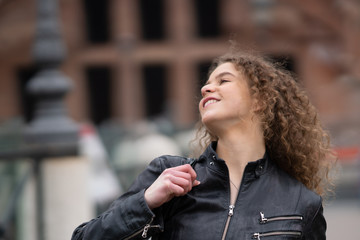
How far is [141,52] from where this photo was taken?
4069 centimetres

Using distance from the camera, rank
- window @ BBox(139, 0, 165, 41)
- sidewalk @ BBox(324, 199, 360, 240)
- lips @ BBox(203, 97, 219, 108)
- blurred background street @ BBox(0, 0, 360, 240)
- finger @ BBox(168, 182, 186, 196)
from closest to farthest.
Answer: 1. finger @ BBox(168, 182, 186, 196)
2. lips @ BBox(203, 97, 219, 108)
3. blurred background street @ BBox(0, 0, 360, 240)
4. sidewalk @ BBox(324, 199, 360, 240)
5. window @ BBox(139, 0, 165, 41)

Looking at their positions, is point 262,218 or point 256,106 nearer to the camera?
point 262,218

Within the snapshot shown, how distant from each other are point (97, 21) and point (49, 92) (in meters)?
36.2

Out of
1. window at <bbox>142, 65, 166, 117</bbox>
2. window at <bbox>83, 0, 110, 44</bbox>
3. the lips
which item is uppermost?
the lips

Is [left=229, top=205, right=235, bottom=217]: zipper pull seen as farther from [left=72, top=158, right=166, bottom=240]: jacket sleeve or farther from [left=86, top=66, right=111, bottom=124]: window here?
[left=86, top=66, right=111, bottom=124]: window

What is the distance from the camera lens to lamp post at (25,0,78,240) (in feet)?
22.7

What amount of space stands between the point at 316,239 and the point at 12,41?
33.9m

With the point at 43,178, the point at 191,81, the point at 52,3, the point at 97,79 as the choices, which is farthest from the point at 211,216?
the point at 97,79

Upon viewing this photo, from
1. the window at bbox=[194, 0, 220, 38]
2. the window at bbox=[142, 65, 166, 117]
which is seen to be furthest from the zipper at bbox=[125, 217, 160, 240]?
the window at bbox=[142, 65, 166, 117]

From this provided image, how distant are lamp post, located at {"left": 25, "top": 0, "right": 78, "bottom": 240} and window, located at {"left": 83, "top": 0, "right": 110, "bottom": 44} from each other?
115ft

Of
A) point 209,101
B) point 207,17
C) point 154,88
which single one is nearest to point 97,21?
point 154,88

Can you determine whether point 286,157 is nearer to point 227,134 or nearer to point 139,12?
point 227,134

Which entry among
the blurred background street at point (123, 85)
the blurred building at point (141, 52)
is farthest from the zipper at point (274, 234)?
the blurred building at point (141, 52)

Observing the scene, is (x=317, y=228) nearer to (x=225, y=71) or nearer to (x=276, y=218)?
(x=276, y=218)
